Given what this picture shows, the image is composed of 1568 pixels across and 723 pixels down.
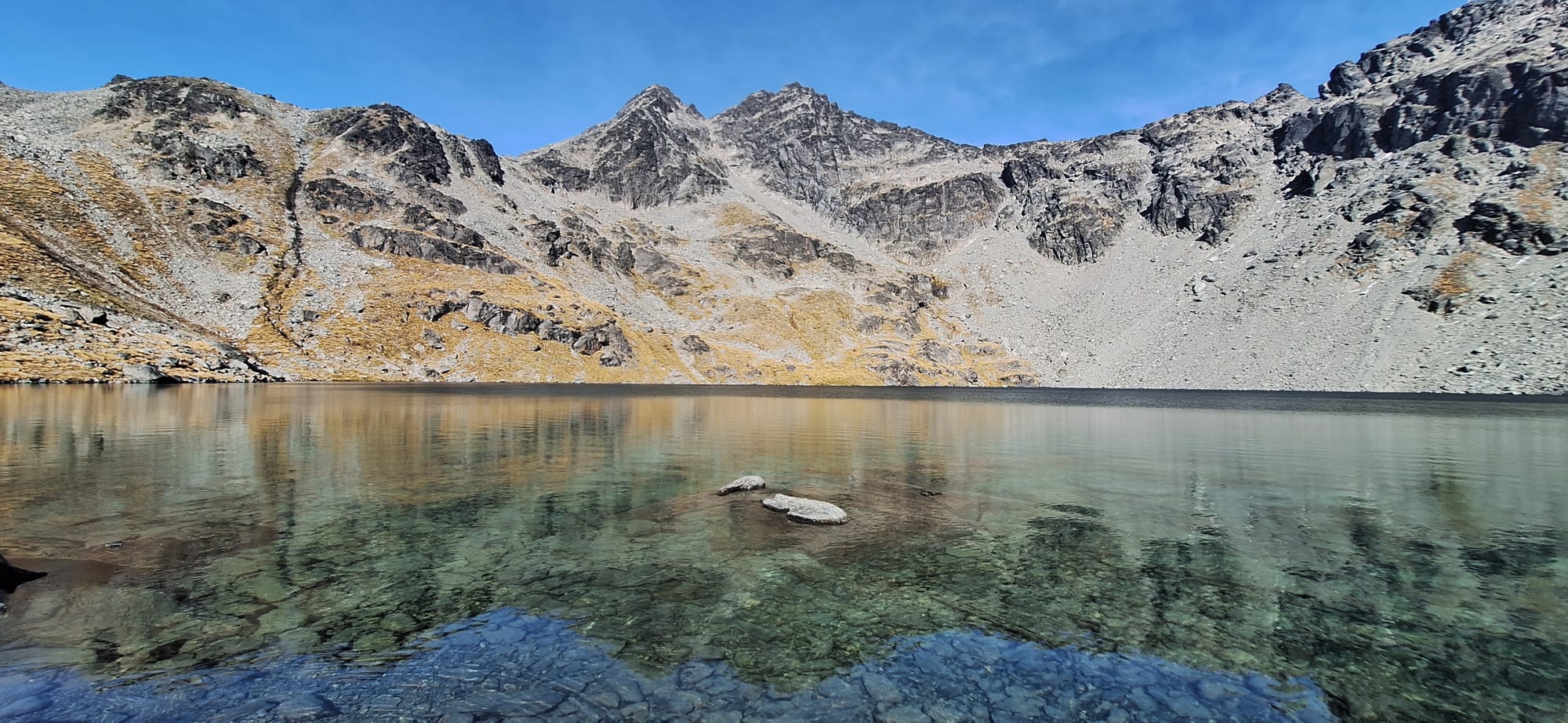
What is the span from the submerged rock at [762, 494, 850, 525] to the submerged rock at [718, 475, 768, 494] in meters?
2.95

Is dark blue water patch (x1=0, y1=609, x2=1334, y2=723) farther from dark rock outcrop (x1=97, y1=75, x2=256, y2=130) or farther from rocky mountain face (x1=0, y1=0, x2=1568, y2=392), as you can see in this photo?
dark rock outcrop (x1=97, y1=75, x2=256, y2=130)

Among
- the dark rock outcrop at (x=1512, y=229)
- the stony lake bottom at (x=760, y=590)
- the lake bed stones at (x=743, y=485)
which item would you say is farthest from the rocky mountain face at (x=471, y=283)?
the lake bed stones at (x=743, y=485)

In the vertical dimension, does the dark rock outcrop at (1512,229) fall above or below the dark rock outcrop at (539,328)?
above

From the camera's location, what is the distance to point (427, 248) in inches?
6880

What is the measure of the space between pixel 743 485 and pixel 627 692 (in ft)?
54.9

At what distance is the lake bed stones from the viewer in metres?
26.4

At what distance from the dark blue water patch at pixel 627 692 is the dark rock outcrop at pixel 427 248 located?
185 metres

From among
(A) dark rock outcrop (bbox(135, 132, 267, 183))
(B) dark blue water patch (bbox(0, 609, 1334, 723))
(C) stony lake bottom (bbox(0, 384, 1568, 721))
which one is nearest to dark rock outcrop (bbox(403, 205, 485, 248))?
(A) dark rock outcrop (bbox(135, 132, 267, 183))

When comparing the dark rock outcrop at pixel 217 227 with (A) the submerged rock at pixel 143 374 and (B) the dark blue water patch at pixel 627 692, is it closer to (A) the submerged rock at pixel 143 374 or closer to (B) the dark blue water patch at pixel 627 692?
(A) the submerged rock at pixel 143 374

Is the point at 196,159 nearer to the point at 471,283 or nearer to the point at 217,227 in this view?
the point at 217,227

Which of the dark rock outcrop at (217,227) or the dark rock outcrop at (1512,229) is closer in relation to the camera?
the dark rock outcrop at (1512,229)

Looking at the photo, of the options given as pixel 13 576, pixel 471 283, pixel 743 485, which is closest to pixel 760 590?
pixel 743 485

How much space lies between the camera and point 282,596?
44.6 ft

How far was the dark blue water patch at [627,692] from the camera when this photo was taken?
9.14 m
